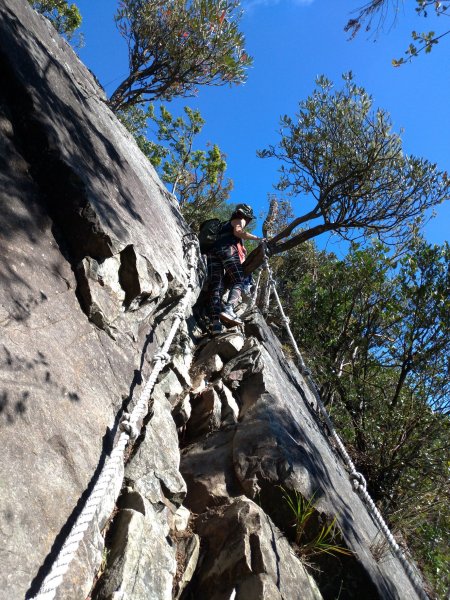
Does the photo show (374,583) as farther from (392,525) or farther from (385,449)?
(385,449)

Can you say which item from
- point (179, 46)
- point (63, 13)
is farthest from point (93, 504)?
point (63, 13)

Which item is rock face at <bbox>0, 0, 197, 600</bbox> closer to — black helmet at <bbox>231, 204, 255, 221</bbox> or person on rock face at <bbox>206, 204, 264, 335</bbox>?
person on rock face at <bbox>206, 204, 264, 335</bbox>

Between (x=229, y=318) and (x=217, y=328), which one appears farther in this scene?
(x=229, y=318)

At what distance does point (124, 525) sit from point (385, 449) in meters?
5.60

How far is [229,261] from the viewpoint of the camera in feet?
25.9

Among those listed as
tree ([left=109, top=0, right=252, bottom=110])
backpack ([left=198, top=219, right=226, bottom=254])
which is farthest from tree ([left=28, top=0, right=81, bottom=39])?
backpack ([left=198, top=219, right=226, bottom=254])

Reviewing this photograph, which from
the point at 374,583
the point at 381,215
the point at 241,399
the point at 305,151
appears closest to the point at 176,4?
the point at 305,151

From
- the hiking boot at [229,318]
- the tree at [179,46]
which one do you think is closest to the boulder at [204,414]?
the hiking boot at [229,318]

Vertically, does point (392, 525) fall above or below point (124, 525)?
above

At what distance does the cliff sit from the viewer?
2.53 meters

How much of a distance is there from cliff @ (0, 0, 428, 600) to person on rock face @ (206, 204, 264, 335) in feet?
5.73

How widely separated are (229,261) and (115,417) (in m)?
4.80

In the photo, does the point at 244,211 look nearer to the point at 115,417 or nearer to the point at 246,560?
the point at 115,417

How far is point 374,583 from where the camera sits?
3771mm
